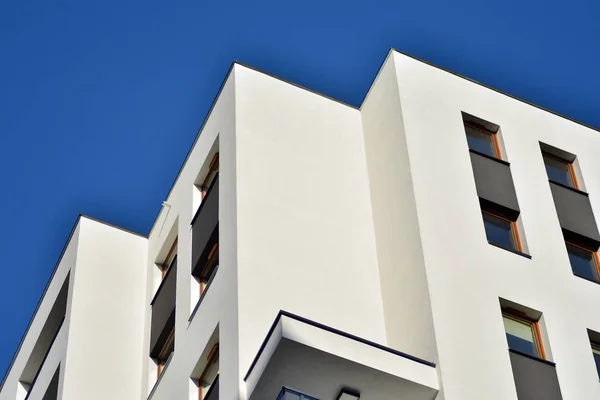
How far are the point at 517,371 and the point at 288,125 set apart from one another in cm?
863

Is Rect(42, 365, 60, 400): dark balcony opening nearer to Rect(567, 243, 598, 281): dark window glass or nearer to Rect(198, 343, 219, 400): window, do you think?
Rect(198, 343, 219, 400): window

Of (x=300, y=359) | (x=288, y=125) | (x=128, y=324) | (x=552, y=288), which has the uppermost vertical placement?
(x=288, y=125)

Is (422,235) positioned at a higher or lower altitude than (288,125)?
lower

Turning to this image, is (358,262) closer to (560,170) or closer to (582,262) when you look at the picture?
(582,262)

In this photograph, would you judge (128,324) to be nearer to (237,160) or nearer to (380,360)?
(237,160)

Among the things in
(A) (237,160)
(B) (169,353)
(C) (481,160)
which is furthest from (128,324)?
(C) (481,160)

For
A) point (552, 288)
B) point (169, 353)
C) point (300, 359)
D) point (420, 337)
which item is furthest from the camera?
point (169, 353)

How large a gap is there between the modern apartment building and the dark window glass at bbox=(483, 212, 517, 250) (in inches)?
2.3

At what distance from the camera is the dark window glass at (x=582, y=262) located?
97.3ft

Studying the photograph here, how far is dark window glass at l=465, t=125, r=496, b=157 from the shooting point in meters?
31.5

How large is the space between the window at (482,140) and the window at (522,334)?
515 cm

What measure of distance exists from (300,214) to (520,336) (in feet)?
17.3

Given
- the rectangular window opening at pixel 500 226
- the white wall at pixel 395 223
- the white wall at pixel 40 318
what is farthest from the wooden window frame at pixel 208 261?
the white wall at pixel 40 318

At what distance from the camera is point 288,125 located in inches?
1246
